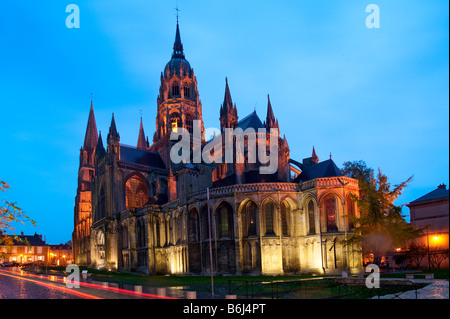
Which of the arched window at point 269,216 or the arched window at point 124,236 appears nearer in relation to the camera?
the arched window at point 269,216

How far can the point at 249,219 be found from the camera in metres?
46.6

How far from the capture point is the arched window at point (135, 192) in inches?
2841

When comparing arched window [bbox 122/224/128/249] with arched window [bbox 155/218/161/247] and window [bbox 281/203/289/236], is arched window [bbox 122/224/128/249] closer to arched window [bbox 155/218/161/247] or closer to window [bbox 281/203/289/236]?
arched window [bbox 155/218/161/247]

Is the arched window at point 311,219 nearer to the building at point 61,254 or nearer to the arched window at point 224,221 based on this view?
the arched window at point 224,221

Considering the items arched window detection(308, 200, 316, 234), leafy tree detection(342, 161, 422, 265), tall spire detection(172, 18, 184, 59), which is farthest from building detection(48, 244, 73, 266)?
leafy tree detection(342, 161, 422, 265)

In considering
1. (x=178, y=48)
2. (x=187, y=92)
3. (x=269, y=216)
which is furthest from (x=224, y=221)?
(x=178, y=48)

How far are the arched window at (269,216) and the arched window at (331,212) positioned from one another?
5.58m

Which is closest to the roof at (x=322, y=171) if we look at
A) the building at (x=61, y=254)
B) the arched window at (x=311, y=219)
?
the arched window at (x=311, y=219)

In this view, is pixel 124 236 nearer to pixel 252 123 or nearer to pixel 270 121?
pixel 252 123

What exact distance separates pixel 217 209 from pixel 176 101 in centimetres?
3846

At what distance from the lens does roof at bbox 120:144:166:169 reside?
73744 mm

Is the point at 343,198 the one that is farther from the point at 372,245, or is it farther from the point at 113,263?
the point at 113,263

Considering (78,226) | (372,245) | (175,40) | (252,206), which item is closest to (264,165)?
(252,206)
